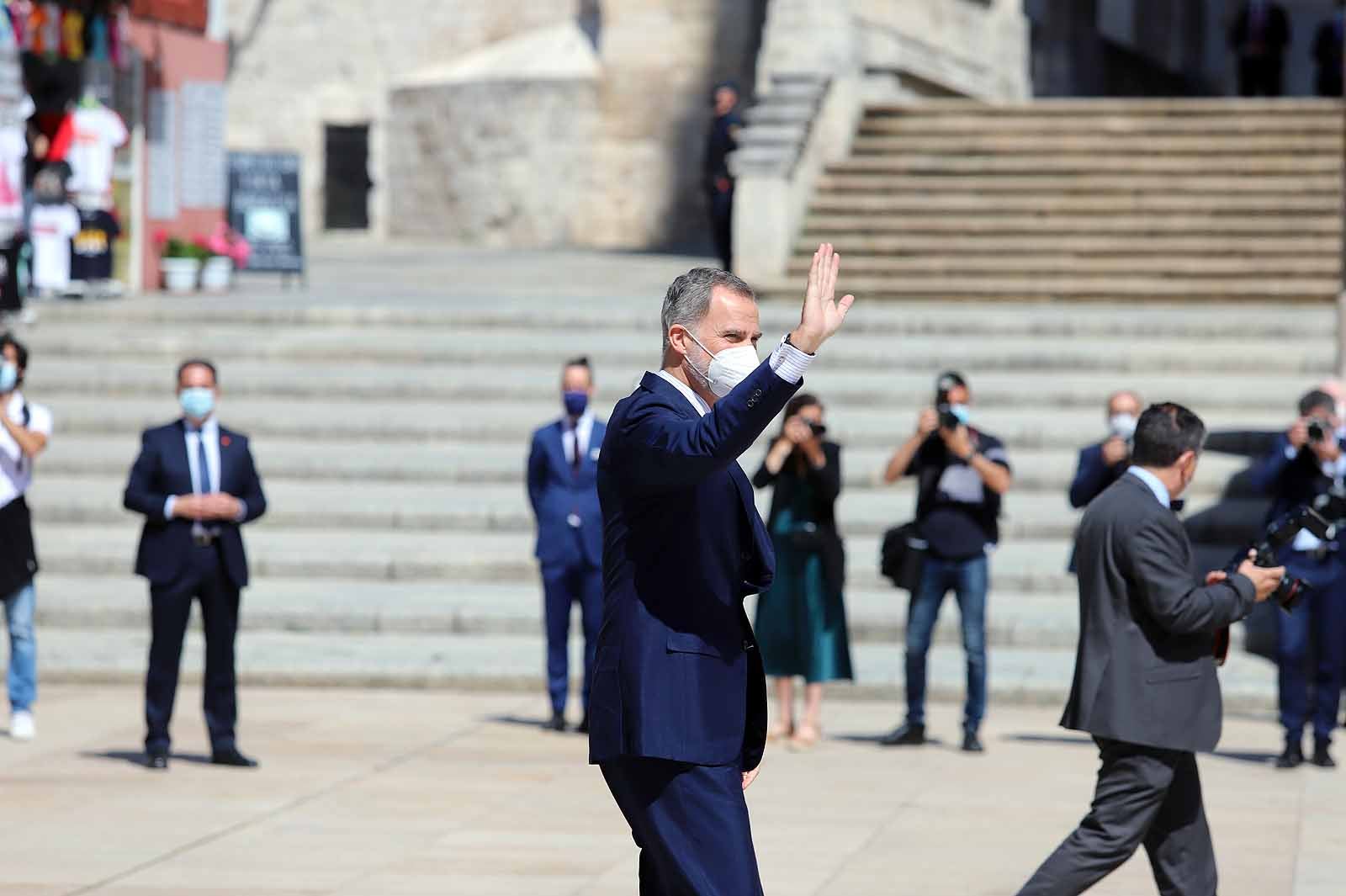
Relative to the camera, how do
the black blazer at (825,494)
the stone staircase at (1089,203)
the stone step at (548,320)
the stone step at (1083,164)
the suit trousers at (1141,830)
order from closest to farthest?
the suit trousers at (1141,830) < the black blazer at (825,494) < the stone step at (548,320) < the stone staircase at (1089,203) < the stone step at (1083,164)

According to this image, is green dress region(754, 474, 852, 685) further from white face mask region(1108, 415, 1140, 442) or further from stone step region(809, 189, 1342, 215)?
stone step region(809, 189, 1342, 215)

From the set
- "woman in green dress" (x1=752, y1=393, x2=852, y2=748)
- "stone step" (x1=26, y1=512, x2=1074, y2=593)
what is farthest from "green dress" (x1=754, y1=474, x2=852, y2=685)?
"stone step" (x1=26, y1=512, x2=1074, y2=593)

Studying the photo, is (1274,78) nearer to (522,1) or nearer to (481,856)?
(522,1)

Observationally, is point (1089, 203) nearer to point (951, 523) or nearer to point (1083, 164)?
point (1083, 164)

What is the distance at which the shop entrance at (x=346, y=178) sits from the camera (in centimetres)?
3681

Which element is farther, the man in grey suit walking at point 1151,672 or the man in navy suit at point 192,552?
the man in navy suit at point 192,552

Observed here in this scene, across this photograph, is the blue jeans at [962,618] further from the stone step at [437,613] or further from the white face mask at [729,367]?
the white face mask at [729,367]

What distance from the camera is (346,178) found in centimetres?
3691

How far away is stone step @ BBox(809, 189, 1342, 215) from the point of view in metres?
22.2

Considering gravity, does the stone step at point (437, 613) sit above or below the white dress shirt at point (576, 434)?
below

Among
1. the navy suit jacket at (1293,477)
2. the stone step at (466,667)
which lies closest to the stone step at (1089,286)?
the stone step at (466,667)

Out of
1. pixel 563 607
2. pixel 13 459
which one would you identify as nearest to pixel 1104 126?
pixel 563 607

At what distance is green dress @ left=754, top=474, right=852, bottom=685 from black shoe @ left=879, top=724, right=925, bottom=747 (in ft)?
1.19

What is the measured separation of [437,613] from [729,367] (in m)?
9.39
